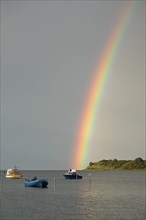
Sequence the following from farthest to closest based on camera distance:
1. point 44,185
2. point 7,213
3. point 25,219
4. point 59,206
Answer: point 44,185, point 59,206, point 7,213, point 25,219

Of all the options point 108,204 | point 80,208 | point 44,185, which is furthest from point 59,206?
point 44,185

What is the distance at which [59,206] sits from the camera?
92000mm

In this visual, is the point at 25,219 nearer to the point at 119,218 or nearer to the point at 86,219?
the point at 86,219

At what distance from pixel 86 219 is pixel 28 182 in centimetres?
9936

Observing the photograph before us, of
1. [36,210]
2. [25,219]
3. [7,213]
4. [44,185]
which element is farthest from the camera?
[44,185]

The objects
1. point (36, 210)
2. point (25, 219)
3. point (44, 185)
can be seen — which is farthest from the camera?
point (44, 185)

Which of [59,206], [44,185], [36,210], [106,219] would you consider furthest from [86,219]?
[44,185]

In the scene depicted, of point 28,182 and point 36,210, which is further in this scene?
point 28,182

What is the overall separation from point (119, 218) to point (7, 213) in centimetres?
2113

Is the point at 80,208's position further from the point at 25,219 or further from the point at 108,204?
the point at 25,219

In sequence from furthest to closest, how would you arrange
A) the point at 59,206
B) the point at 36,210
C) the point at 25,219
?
the point at 59,206
the point at 36,210
the point at 25,219

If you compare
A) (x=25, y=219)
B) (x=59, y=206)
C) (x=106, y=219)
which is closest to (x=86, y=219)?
(x=106, y=219)

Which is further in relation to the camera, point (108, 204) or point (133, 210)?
point (108, 204)

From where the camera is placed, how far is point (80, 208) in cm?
8844
